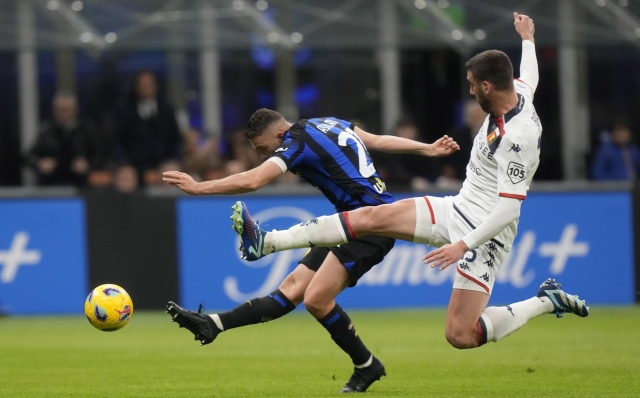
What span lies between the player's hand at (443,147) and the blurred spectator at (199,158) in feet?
23.6

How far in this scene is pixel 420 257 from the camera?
1432 centimetres

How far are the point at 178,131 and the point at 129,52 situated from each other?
5.83 feet

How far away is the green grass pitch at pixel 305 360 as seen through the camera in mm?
7914

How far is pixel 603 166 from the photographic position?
1580 cm

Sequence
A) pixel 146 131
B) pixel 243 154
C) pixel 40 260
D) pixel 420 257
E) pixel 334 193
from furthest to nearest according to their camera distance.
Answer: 1. pixel 243 154
2. pixel 146 131
3. pixel 420 257
4. pixel 40 260
5. pixel 334 193

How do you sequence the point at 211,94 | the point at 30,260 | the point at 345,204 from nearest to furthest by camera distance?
the point at 345,204 < the point at 30,260 < the point at 211,94

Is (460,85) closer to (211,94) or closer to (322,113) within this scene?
(322,113)

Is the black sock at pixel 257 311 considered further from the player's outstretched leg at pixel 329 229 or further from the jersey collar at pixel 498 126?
the jersey collar at pixel 498 126

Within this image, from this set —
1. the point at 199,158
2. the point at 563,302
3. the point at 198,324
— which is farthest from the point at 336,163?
the point at 199,158

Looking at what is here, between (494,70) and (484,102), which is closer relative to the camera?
(494,70)

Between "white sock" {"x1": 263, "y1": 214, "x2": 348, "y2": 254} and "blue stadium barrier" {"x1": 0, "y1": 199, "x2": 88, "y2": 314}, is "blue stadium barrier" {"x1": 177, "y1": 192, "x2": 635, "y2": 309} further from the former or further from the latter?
"white sock" {"x1": 263, "y1": 214, "x2": 348, "y2": 254}

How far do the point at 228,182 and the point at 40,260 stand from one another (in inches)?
290

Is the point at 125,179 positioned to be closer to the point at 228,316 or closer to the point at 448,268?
the point at 448,268

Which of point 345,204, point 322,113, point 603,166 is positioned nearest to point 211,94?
point 322,113
